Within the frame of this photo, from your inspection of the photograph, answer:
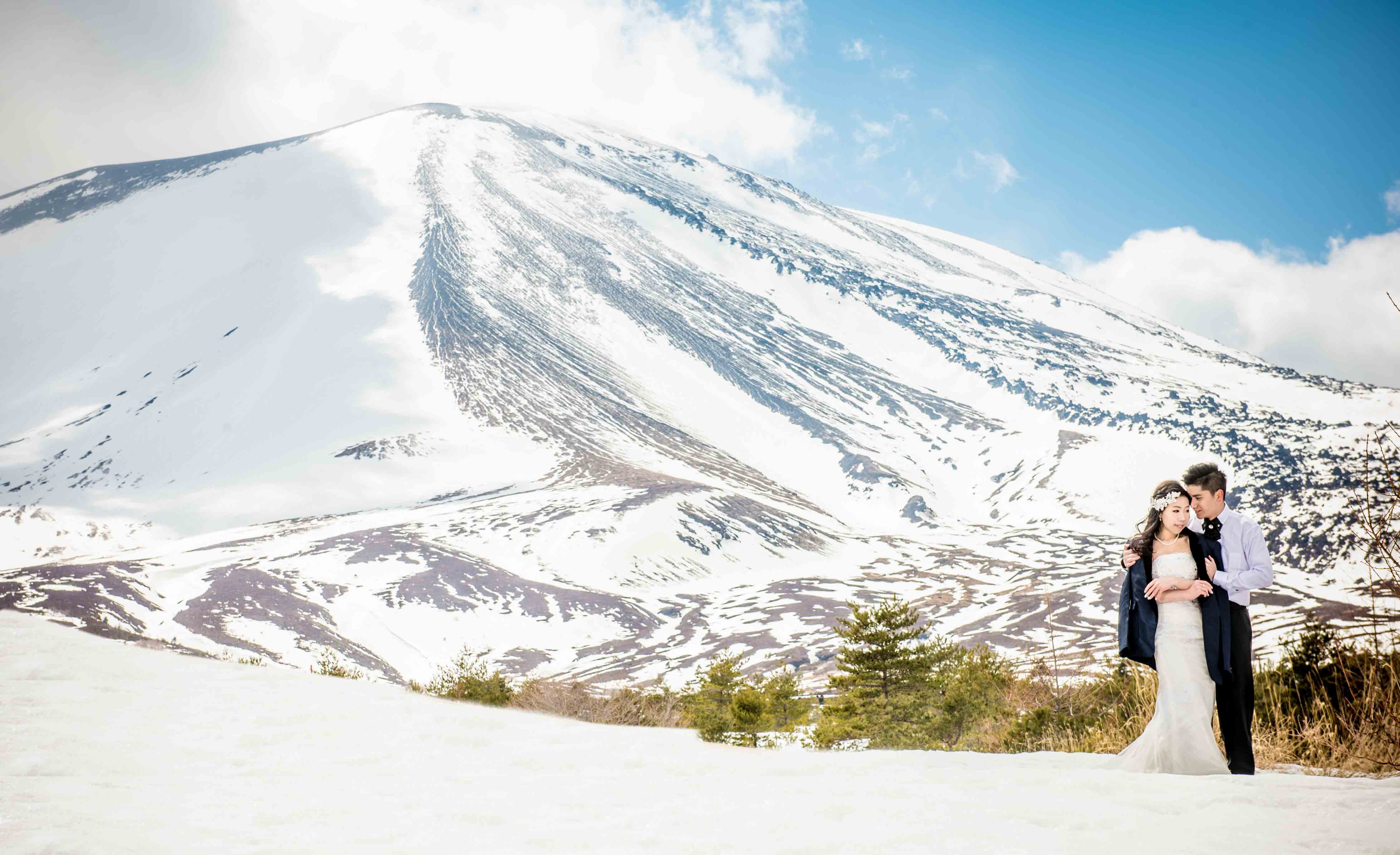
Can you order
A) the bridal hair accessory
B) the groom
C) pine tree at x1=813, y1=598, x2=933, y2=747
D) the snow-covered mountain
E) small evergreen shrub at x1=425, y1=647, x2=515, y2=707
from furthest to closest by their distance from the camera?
the snow-covered mountain, pine tree at x1=813, y1=598, x2=933, y2=747, small evergreen shrub at x1=425, y1=647, x2=515, y2=707, the bridal hair accessory, the groom

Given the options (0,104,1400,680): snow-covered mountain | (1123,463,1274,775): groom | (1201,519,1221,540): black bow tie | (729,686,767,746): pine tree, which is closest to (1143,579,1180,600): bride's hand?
(1123,463,1274,775): groom

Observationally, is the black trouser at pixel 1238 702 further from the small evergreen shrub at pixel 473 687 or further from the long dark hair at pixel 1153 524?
the small evergreen shrub at pixel 473 687

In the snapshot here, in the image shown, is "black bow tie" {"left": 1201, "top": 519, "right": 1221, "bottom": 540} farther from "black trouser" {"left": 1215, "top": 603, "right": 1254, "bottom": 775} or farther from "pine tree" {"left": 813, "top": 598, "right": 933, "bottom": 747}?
"pine tree" {"left": 813, "top": 598, "right": 933, "bottom": 747}

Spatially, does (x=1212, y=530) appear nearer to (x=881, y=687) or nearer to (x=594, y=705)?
(x=594, y=705)

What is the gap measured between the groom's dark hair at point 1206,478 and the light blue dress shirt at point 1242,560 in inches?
7.5

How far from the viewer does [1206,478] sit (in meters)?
6.31

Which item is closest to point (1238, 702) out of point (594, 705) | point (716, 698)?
point (594, 705)

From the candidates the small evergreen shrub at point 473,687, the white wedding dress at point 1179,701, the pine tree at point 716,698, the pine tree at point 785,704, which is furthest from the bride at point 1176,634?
the pine tree at point 785,704

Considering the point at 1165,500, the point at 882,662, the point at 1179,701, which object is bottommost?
the point at 1179,701

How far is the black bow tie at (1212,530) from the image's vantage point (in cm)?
627

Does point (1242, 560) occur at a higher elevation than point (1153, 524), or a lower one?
lower

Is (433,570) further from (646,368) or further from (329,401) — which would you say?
(646,368)

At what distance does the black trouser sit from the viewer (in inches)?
221

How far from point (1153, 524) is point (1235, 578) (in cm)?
61
